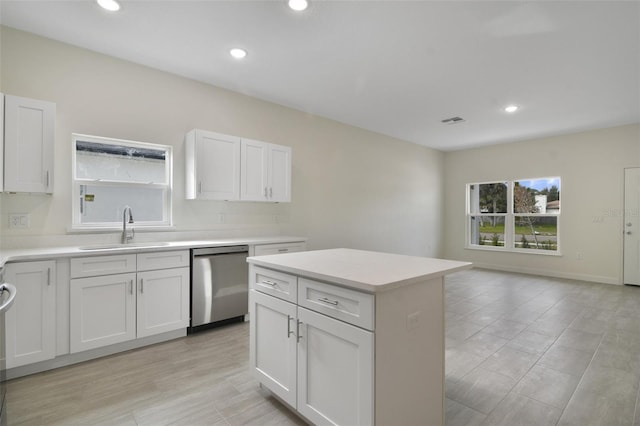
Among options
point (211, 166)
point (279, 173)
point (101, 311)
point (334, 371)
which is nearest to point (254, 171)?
point (279, 173)

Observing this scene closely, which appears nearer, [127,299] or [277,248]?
[127,299]

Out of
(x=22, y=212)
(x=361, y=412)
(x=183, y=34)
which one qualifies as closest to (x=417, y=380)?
(x=361, y=412)

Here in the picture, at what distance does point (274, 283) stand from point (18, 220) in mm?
2412

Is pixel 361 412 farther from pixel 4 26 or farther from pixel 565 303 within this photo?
pixel 565 303

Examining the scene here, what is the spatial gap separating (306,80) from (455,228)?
545cm

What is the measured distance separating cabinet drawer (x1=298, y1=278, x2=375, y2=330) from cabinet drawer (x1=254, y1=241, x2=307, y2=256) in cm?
187

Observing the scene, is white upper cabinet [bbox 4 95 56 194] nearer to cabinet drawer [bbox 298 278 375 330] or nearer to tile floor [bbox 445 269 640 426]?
cabinet drawer [bbox 298 278 375 330]

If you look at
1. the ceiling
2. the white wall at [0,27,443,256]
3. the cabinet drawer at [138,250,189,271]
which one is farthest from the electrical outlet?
the ceiling

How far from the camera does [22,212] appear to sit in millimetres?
2697

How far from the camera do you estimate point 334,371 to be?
156 centimetres

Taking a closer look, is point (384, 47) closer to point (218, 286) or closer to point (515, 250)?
point (218, 286)

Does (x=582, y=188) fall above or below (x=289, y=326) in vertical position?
above

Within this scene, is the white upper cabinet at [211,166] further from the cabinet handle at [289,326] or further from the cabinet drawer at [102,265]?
the cabinet handle at [289,326]

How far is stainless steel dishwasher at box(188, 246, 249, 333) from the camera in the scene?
10.3 feet
